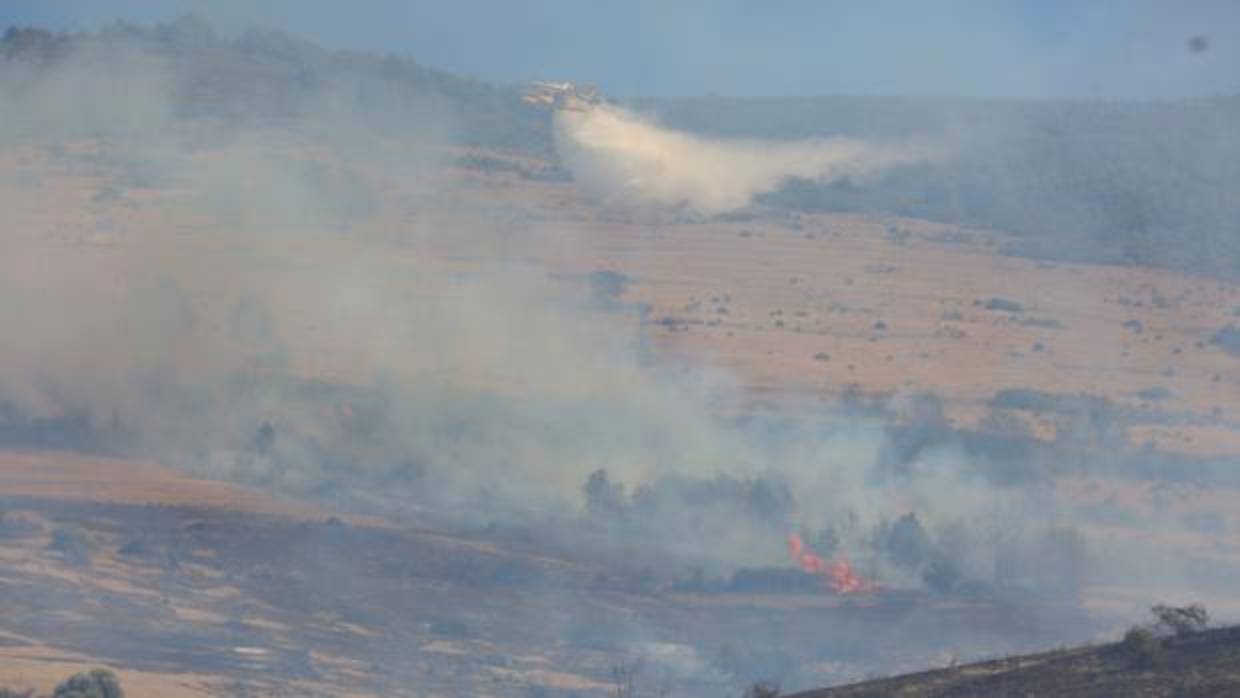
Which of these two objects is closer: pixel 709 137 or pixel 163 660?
pixel 163 660

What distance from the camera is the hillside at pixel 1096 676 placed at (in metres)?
24.4

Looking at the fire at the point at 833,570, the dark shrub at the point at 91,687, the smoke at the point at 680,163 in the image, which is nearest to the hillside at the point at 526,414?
the fire at the point at 833,570

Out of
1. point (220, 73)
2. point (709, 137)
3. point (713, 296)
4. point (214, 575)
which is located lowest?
point (214, 575)

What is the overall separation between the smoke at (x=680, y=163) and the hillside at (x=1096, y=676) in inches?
2111

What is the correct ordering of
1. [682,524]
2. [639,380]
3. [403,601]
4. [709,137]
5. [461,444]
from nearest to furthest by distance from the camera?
[403,601] < [682,524] < [461,444] < [639,380] < [709,137]

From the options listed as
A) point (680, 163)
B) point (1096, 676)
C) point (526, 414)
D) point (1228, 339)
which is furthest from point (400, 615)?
point (1228, 339)

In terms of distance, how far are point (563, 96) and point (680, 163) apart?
14803mm

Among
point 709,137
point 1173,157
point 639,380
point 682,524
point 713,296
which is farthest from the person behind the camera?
point 1173,157

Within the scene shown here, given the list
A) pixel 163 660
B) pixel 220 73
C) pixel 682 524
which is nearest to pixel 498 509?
pixel 682 524

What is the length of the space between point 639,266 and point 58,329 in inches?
1121

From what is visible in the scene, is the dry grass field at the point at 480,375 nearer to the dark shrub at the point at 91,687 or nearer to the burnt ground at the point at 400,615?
the burnt ground at the point at 400,615

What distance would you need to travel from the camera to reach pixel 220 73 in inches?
4596

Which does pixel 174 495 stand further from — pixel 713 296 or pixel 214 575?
pixel 713 296

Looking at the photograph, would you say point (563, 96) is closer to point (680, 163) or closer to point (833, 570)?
point (680, 163)
